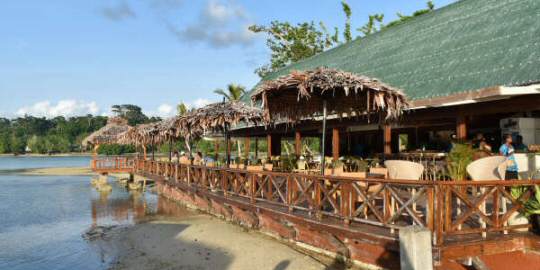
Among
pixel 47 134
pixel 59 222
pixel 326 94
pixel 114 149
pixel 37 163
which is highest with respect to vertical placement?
pixel 47 134

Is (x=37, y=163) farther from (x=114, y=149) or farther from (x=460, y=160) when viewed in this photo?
(x=460, y=160)

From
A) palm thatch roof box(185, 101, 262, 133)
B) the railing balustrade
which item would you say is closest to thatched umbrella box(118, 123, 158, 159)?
palm thatch roof box(185, 101, 262, 133)

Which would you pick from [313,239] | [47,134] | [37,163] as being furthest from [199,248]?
[47,134]

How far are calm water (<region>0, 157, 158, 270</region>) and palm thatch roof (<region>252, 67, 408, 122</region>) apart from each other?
16.2 ft

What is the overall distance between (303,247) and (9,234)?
9768 millimetres

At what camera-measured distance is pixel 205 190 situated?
13.1 meters

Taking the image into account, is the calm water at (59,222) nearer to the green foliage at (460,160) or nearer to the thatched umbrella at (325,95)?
the thatched umbrella at (325,95)

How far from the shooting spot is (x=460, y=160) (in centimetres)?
895

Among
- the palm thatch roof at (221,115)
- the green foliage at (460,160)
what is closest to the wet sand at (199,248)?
the palm thatch roof at (221,115)

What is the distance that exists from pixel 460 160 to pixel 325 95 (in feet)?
10.2

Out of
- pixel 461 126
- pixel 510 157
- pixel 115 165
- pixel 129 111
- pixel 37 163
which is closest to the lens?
pixel 510 157

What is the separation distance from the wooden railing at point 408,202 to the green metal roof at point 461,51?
2.81m

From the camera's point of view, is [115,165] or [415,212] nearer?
[415,212]

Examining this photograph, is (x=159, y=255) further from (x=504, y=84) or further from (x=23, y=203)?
(x=23, y=203)
